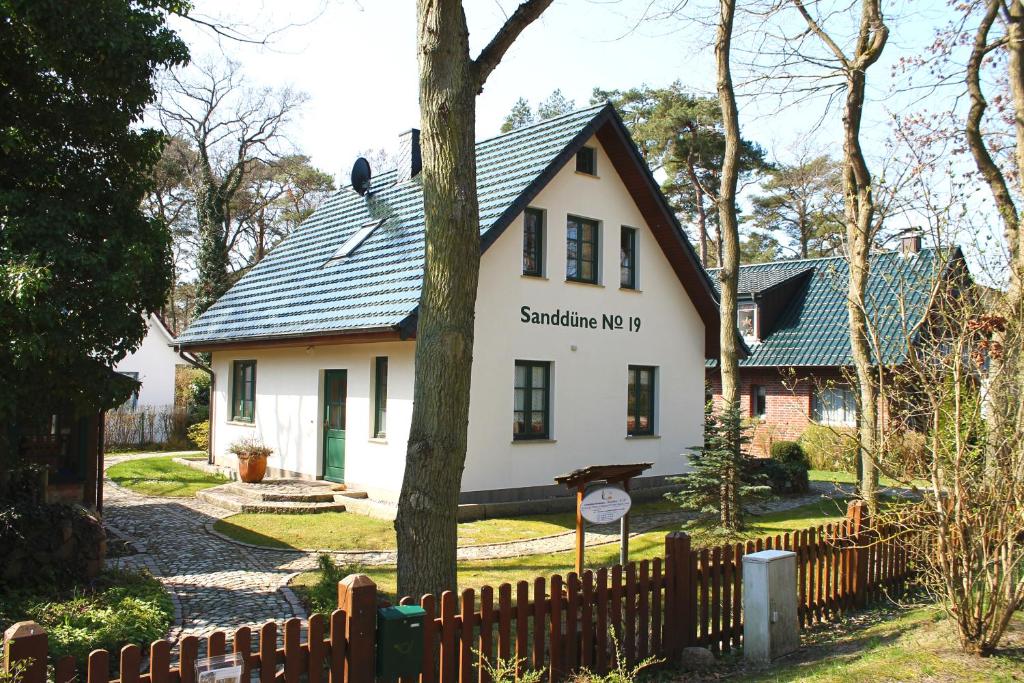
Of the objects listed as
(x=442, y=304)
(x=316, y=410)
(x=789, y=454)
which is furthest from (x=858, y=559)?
(x=316, y=410)

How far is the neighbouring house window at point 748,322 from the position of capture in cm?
2778

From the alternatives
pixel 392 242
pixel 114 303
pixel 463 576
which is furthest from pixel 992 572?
pixel 392 242

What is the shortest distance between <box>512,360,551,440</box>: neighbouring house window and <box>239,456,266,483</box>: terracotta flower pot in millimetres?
5346

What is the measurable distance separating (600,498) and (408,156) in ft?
43.0

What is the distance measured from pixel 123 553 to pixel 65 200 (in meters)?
4.80

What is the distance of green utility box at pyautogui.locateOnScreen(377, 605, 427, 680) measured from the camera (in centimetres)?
486

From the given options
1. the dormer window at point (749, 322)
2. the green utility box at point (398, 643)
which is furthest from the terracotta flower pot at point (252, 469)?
the dormer window at point (749, 322)

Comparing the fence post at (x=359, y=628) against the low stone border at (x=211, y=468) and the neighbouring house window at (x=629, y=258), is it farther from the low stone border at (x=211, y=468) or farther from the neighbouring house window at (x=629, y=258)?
the low stone border at (x=211, y=468)

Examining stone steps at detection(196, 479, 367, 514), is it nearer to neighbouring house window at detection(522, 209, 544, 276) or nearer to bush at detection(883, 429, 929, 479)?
neighbouring house window at detection(522, 209, 544, 276)

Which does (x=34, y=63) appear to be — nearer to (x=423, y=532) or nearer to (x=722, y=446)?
(x=423, y=532)

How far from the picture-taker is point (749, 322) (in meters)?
28.2

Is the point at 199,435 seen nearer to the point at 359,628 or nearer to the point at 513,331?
the point at 513,331

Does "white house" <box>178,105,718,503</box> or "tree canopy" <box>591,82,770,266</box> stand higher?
"tree canopy" <box>591,82,770,266</box>

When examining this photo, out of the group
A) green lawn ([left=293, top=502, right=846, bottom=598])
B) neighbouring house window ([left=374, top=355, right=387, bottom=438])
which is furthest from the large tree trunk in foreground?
neighbouring house window ([left=374, top=355, right=387, bottom=438])
